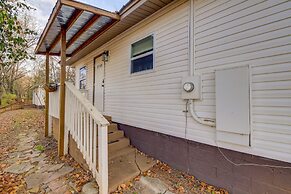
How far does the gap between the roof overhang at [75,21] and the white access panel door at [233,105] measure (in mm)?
2922

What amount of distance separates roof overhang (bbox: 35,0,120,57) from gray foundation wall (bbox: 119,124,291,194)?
9.75 feet

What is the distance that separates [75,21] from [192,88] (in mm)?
3175

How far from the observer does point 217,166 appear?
9.67 ft

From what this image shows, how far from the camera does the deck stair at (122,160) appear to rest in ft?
10.5

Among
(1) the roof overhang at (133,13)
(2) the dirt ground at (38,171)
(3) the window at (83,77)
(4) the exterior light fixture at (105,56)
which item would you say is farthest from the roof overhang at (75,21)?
(2) the dirt ground at (38,171)

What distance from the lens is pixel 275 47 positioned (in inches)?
91.1

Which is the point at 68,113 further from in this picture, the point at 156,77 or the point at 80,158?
the point at 156,77

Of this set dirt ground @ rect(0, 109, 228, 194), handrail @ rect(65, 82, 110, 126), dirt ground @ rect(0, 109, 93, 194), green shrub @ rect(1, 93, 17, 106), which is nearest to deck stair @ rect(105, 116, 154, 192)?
dirt ground @ rect(0, 109, 228, 194)

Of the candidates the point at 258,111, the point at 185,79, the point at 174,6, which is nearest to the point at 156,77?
the point at 185,79

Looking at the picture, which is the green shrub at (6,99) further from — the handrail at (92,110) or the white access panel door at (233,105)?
the white access panel door at (233,105)

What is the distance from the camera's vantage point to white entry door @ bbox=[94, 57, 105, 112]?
261 inches

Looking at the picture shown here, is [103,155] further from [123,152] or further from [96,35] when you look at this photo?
[96,35]

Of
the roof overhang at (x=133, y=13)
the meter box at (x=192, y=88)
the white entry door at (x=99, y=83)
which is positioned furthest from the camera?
the white entry door at (x=99, y=83)

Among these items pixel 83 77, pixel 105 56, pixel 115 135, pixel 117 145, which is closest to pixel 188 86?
pixel 117 145
